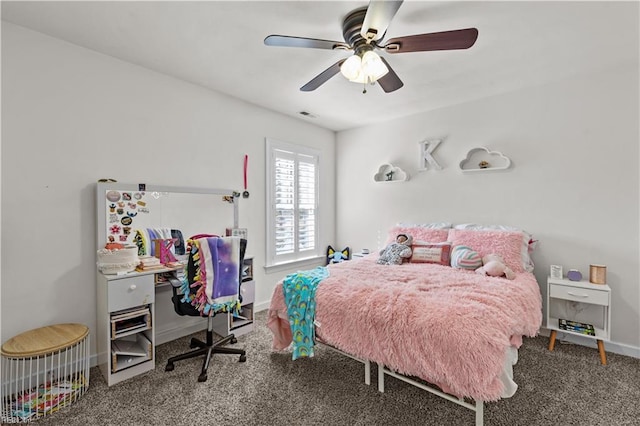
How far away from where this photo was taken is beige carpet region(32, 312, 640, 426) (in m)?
1.82

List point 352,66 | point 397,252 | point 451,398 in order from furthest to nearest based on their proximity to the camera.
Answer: point 397,252, point 352,66, point 451,398

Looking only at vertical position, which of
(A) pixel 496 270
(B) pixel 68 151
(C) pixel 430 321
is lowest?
(C) pixel 430 321

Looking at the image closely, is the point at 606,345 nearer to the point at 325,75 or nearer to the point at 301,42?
the point at 325,75

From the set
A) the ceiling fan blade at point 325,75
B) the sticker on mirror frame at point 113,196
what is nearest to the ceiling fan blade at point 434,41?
the ceiling fan blade at point 325,75

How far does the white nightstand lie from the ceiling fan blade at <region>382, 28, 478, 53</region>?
235 centimetres

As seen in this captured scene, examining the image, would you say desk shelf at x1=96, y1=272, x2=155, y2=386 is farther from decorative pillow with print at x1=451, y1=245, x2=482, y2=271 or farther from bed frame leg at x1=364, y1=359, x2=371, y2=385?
decorative pillow with print at x1=451, y1=245, x2=482, y2=271

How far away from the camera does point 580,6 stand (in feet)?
6.15

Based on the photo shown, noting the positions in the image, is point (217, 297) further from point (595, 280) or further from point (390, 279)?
point (595, 280)

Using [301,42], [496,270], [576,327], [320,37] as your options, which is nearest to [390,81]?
[320,37]

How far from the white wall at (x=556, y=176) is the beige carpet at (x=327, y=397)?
0.92 m

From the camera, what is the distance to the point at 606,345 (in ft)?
9.00

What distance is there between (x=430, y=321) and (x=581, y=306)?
7.55 feet

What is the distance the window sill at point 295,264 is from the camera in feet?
12.8

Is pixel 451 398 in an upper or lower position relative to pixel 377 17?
lower
